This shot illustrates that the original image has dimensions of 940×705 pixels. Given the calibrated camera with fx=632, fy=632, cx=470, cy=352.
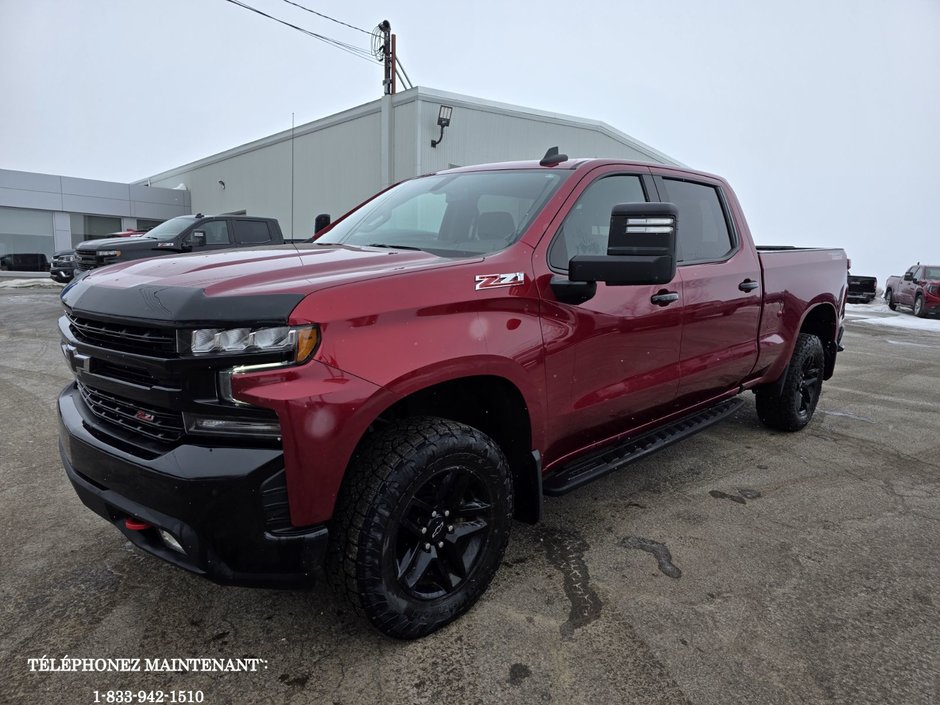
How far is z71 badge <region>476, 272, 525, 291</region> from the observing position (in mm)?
2361

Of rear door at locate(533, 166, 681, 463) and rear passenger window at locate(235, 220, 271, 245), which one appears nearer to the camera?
rear door at locate(533, 166, 681, 463)

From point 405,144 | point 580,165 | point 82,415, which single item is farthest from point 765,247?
point 405,144

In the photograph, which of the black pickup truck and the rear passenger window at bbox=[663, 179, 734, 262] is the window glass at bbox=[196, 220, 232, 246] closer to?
the black pickup truck

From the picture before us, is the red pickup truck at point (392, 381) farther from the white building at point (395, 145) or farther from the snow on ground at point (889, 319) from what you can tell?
the snow on ground at point (889, 319)

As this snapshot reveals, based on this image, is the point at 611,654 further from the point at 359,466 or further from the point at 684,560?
the point at 359,466

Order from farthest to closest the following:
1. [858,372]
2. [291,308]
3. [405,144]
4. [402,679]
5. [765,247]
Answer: [405,144] < [858,372] < [765,247] < [402,679] < [291,308]

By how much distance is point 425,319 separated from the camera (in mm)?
2166

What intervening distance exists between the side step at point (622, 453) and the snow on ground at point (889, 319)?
46.5 feet

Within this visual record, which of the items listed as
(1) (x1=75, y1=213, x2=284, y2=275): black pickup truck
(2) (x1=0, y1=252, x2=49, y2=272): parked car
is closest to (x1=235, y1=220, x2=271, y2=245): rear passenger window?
(1) (x1=75, y1=213, x2=284, y2=275): black pickup truck

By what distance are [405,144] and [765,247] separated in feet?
41.0

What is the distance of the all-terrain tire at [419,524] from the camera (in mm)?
2068

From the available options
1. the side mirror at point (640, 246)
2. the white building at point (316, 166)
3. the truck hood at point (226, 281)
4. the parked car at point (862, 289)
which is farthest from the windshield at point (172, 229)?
the parked car at point (862, 289)

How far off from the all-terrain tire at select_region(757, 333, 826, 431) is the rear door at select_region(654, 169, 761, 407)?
803 millimetres

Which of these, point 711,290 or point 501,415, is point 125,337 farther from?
point 711,290
